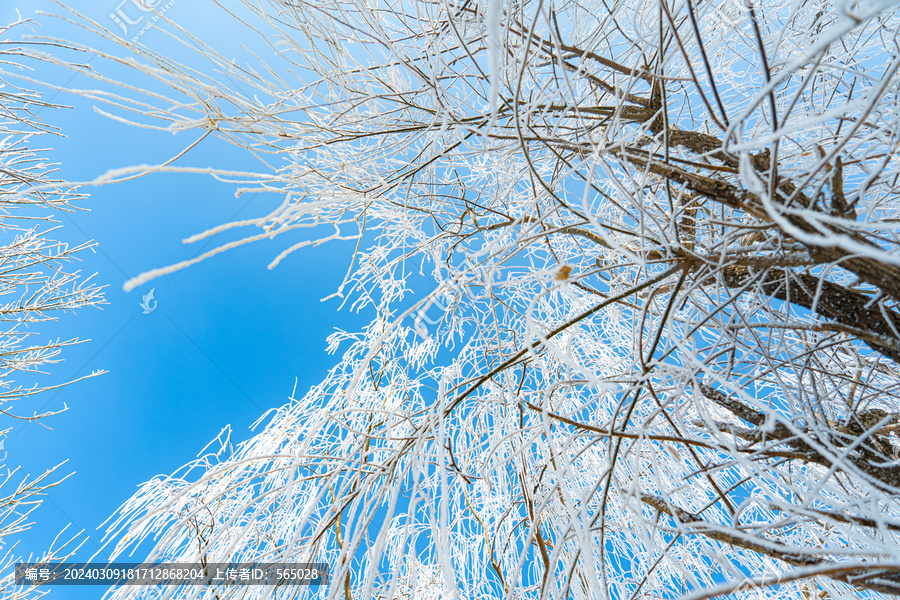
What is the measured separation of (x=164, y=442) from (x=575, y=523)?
6.51m

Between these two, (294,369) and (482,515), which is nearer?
(482,515)

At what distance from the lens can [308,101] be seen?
3.10 feet

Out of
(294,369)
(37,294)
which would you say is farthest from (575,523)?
(294,369)

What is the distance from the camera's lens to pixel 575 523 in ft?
1.39

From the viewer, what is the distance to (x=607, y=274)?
141 centimetres

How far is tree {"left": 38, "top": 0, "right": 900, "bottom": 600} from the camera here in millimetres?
505

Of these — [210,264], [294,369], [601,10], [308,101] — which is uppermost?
[601,10]

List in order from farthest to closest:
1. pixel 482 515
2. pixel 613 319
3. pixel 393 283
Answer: pixel 482 515 → pixel 393 283 → pixel 613 319

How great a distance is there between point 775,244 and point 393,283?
3.58 ft

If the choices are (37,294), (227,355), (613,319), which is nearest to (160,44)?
(227,355)

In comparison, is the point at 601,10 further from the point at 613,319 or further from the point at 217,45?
the point at 217,45

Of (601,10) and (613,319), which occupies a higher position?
(601,10)

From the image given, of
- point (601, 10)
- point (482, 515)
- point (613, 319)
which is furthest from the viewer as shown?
point (482, 515)

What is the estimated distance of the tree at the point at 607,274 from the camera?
50cm
